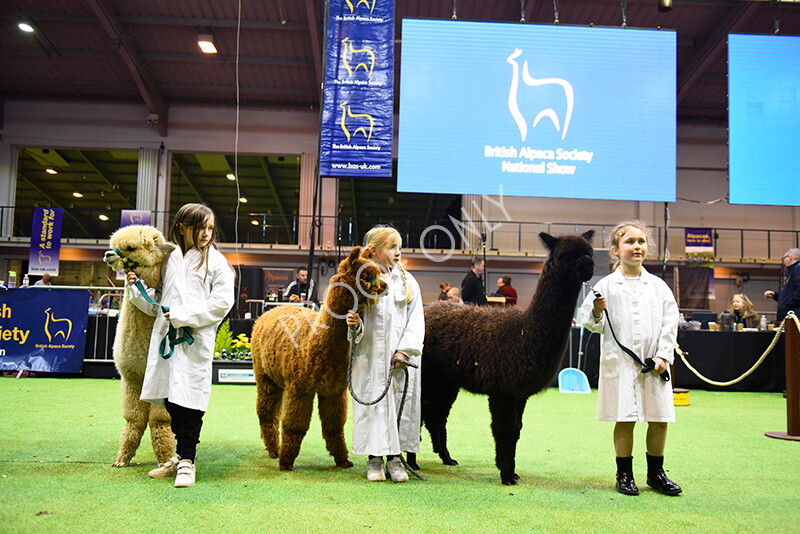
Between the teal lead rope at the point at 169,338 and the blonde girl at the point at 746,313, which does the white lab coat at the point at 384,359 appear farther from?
the blonde girl at the point at 746,313

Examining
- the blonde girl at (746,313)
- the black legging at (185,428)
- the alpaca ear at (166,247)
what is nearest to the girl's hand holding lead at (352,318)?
the black legging at (185,428)

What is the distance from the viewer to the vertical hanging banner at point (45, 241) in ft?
52.7

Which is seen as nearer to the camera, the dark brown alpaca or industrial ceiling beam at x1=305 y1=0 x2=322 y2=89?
the dark brown alpaca

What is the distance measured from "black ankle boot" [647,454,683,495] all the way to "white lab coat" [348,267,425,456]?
1455mm

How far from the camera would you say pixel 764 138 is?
29.3 feet

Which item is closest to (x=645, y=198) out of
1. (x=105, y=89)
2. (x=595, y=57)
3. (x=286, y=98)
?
(x=595, y=57)

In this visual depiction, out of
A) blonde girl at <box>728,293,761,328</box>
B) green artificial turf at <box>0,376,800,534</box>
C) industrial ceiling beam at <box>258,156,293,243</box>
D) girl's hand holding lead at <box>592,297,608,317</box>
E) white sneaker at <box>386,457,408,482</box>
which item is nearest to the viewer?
green artificial turf at <box>0,376,800,534</box>

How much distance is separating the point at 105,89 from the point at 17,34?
279 centimetres

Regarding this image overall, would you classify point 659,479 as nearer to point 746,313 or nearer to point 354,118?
point 354,118

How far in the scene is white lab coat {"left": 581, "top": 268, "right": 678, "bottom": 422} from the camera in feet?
10.9

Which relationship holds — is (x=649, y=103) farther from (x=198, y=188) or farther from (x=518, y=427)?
(x=198, y=188)

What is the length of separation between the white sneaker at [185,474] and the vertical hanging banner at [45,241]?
1557 cm

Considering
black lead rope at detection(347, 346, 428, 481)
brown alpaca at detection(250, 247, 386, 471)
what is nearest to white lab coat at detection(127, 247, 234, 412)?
brown alpaca at detection(250, 247, 386, 471)

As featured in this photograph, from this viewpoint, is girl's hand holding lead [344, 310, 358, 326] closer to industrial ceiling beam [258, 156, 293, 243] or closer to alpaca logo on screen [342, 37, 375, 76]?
alpaca logo on screen [342, 37, 375, 76]
